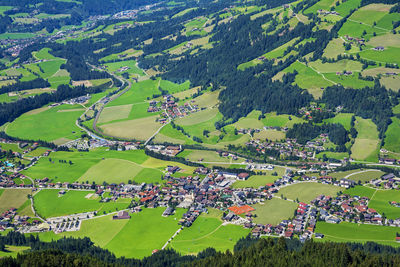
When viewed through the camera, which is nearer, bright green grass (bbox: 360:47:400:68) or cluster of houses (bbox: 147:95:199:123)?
cluster of houses (bbox: 147:95:199:123)

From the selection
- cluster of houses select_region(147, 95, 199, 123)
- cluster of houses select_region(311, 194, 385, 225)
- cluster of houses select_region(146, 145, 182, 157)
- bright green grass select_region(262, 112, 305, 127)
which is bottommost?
cluster of houses select_region(147, 95, 199, 123)

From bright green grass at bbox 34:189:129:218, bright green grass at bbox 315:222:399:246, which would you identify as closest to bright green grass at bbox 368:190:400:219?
bright green grass at bbox 315:222:399:246

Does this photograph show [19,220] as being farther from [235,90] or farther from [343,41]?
[343,41]

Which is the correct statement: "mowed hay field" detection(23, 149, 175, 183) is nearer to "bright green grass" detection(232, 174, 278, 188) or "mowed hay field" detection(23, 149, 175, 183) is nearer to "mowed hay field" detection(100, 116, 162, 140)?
"mowed hay field" detection(100, 116, 162, 140)

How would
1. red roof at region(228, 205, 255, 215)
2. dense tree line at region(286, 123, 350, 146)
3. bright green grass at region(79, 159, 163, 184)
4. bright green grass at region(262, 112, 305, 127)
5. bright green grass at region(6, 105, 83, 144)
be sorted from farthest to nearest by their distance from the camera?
bright green grass at region(6, 105, 83, 144), bright green grass at region(262, 112, 305, 127), dense tree line at region(286, 123, 350, 146), bright green grass at region(79, 159, 163, 184), red roof at region(228, 205, 255, 215)

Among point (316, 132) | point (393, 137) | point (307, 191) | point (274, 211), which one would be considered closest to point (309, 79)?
point (316, 132)

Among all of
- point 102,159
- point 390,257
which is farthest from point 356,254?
point 102,159

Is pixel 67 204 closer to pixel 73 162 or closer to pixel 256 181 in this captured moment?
pixel 73 162
